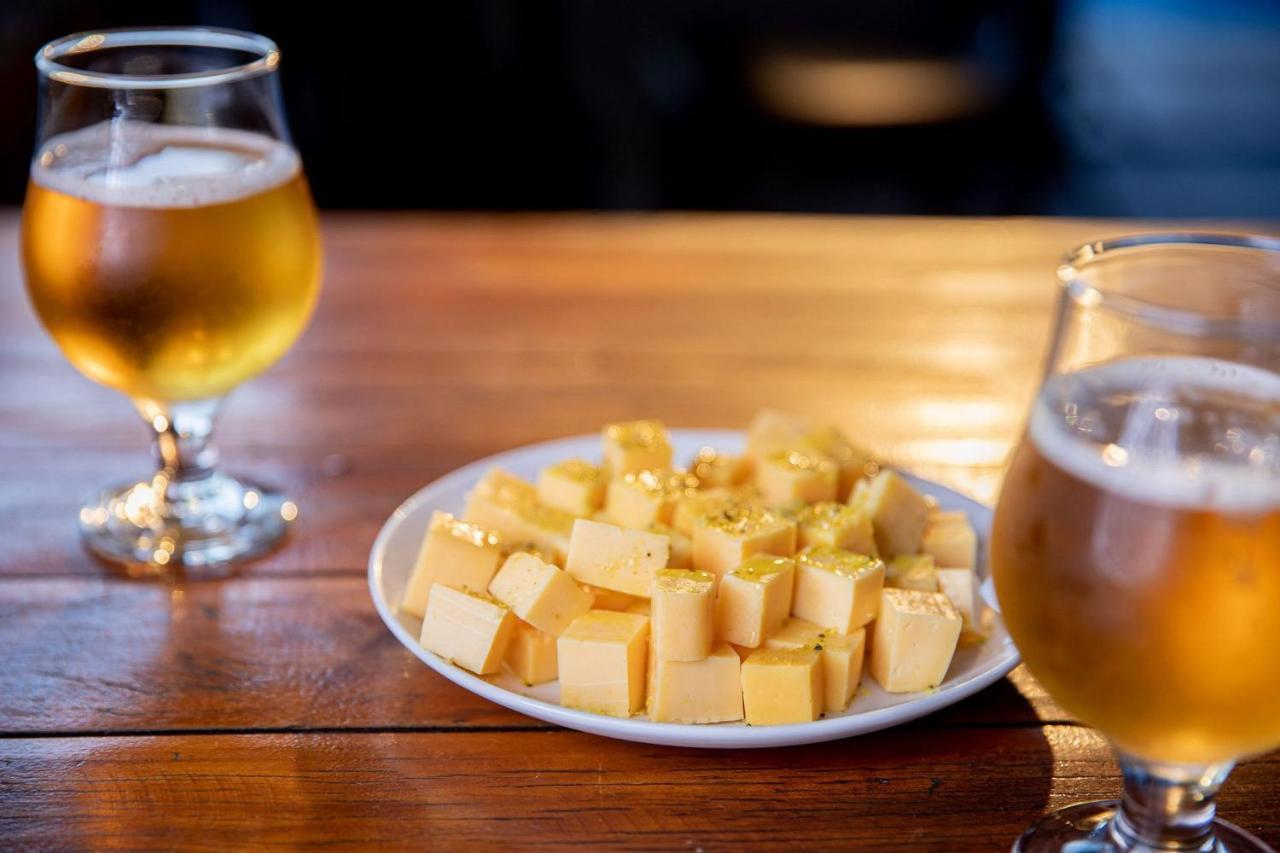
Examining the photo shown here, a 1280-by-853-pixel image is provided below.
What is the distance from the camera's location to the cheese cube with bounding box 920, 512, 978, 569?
1.19 m

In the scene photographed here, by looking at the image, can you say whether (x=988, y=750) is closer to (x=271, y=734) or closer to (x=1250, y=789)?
(x=1250, y=789)

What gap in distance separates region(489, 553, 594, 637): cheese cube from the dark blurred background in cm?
298

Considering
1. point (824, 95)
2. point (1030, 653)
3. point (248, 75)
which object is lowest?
point (824, 95)

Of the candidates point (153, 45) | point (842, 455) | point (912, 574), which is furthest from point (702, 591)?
point (153, 45)

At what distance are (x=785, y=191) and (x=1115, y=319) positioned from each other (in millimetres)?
3632

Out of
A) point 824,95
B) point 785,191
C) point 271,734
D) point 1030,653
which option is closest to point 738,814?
point 1030,653

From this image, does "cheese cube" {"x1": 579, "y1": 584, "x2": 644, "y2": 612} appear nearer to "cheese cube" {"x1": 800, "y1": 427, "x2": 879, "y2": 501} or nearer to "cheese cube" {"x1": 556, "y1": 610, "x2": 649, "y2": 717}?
"cheese cube" {"x1": 556, "y1": 610, "x2": 649, "y2": 717}

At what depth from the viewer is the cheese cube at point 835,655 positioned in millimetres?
1009

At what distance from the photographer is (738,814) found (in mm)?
946

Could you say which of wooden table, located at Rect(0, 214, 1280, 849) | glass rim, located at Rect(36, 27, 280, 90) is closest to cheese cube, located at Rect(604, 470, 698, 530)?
wooden table, located at Rect(0, 214, 1280, 849)

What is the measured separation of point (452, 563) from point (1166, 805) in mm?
583

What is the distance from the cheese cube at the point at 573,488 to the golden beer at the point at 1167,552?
0.52 metres

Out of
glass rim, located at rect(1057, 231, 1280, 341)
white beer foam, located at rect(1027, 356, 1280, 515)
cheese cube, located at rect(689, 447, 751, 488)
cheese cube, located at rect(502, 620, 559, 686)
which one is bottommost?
cheese cube, located at rect(502, 620, 559, 686)

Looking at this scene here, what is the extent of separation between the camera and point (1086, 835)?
2.90ft
